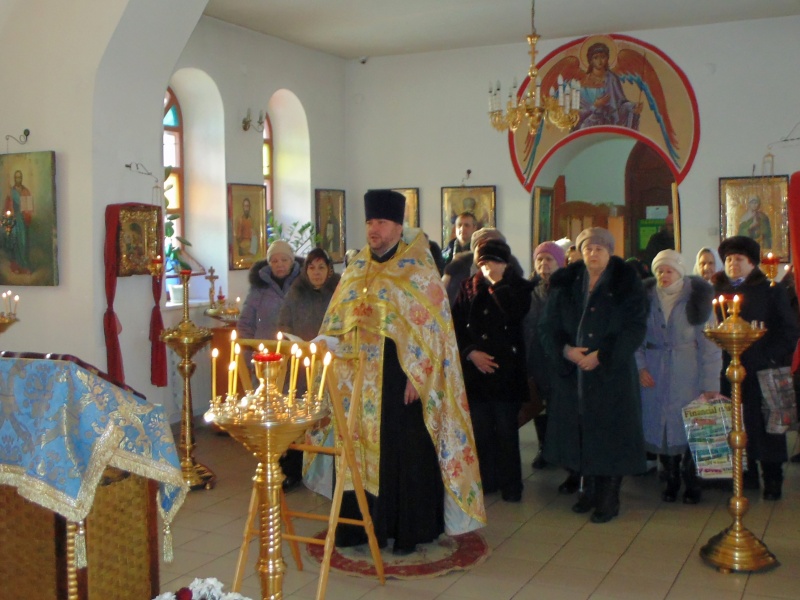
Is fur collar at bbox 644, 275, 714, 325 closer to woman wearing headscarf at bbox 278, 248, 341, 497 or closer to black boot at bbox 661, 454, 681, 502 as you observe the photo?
black boot at bbox 661, 454, 681, 502

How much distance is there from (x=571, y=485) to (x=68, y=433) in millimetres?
3636

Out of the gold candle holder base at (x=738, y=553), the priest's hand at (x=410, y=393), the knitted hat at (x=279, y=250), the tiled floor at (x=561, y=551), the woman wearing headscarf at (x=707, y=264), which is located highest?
the knitted hat at (x=279, y=250)

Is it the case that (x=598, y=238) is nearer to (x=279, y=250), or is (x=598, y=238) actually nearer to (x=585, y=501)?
(x=585, y=501)

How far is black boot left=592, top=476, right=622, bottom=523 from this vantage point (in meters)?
5.09

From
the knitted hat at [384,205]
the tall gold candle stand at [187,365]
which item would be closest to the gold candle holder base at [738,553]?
the knitted hat at [384,205]

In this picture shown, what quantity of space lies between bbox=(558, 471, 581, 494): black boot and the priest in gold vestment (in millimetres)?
1300

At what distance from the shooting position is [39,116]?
20.5 ft

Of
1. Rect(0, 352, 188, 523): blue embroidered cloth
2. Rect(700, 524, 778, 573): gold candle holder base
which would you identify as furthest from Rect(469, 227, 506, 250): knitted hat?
Rect(0, 352, 188, 523): blue embroidered cloth

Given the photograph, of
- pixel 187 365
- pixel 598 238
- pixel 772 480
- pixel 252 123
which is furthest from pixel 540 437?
pixel 252 123

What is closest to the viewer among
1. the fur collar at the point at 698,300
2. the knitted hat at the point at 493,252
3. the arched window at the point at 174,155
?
the fur collar at the point at 698,300

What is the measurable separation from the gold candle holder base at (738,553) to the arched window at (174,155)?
6428mm

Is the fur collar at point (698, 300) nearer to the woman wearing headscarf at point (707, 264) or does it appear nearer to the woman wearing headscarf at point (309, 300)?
the woman wearing headscarf at point (707, 264)

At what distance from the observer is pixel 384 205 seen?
4438mm

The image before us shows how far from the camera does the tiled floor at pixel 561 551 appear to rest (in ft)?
13.3
